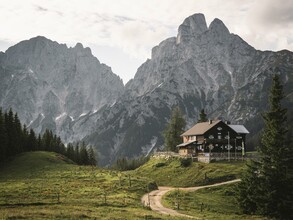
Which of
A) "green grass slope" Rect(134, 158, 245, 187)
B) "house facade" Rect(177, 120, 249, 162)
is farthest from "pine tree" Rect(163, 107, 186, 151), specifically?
"green grass slope" Rect(134, 158, 245, 187)

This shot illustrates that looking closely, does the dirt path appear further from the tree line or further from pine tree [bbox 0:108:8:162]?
the tree line

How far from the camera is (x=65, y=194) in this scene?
54.7m

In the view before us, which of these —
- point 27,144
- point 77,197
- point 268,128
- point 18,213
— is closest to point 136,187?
point 77,197

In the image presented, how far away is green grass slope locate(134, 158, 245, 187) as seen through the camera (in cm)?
7681

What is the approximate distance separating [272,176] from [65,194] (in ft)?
109

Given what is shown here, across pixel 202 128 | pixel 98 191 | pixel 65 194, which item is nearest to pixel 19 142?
pixel 202 128

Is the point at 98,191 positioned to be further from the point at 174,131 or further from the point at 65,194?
the point at 174,131

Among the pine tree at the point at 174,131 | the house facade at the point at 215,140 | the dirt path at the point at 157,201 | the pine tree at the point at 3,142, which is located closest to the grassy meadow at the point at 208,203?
the dirt path at the point at 157,201

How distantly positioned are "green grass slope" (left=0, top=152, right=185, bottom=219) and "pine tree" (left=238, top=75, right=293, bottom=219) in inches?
728

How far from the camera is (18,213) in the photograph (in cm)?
3644

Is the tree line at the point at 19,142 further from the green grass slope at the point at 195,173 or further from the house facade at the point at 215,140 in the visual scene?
the house facade at the point at 215,140

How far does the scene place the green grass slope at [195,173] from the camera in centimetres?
7681

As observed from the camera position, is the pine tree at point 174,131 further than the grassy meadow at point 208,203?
Yes

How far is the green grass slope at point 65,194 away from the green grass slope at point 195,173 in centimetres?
1202
